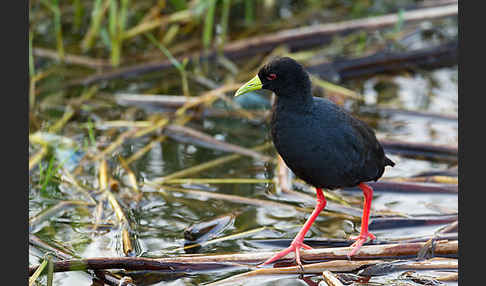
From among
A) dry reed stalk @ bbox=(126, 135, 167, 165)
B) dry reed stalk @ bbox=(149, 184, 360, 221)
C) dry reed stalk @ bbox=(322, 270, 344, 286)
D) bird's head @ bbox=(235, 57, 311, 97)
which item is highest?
bird's head @ bbox=(235, 57, 311, 97)

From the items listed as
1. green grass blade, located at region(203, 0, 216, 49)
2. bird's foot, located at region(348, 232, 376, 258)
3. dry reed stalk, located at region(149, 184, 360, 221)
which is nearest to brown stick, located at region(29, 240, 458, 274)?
bird's foot, located at region(348, 232, 376, 258)

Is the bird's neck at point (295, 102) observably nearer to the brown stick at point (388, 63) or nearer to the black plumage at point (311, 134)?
the black plumage at point (311, 134)

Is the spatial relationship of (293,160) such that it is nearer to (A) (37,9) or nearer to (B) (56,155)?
(B) (56,155)

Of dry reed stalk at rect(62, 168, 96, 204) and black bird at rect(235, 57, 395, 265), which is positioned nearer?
black bird at rect(235, 57, 395, 265)

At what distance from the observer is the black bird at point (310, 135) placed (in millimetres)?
3430

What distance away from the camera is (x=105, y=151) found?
4938mm

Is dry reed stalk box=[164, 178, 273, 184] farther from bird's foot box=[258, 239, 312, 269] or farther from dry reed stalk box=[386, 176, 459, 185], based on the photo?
bird's foot box=[258, 239, 312, 269]

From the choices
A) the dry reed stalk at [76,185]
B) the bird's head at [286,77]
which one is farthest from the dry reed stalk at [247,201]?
the bird's head at [286,77]

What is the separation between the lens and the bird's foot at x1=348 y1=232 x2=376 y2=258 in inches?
140

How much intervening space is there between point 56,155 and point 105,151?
332mm

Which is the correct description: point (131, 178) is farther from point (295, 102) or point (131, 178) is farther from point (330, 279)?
point (330, 279)

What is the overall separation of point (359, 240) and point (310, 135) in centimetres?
68

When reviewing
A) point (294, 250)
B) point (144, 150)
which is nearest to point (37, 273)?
point (294, 250)

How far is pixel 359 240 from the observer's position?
3.71 metres
